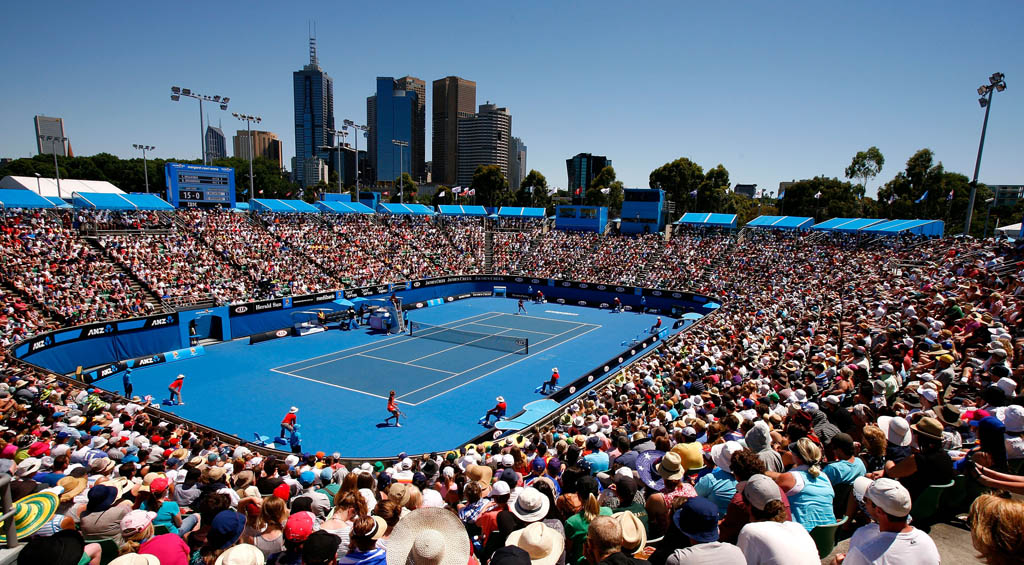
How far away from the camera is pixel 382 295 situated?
43.9m

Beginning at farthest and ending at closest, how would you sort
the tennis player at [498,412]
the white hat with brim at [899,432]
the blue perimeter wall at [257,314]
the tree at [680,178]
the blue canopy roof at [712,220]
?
the tree at [680,178] → the blue canopy roof at [712,220] → the blue perimeter wall at [257,314] → the tennis player at [498,412] → the white hat with brim at [899,432]

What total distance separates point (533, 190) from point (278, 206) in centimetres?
6421

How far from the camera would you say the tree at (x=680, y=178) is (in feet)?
293

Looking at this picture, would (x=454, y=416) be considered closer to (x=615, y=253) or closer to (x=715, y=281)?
(x=715, y=281)

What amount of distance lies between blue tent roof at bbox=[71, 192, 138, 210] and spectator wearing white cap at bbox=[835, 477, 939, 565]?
154ft

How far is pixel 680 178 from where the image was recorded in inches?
3531

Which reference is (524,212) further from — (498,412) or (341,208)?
(498,412)

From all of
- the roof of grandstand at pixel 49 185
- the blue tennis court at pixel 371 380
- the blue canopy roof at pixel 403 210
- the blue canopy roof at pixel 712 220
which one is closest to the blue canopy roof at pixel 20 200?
the blue tennis court at pixel 371 380

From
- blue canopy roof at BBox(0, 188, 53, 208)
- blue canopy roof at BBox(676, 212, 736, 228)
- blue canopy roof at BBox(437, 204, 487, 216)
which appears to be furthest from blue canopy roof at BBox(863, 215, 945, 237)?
blue canopy roof at BBox(0, 188, 53, 208)

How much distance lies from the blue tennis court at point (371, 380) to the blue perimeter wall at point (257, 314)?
1.74m

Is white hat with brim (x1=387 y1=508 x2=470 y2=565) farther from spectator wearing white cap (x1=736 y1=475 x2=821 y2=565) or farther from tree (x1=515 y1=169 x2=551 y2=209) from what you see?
tree (x1=515 y1=169 x2=551 y2=209)

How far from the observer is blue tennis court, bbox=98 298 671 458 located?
20.7 meters

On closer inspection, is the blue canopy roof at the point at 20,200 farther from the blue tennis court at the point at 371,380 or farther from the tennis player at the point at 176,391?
the tennis player at the point at 176,391

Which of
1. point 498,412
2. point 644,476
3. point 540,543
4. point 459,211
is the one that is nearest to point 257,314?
point 498,412
